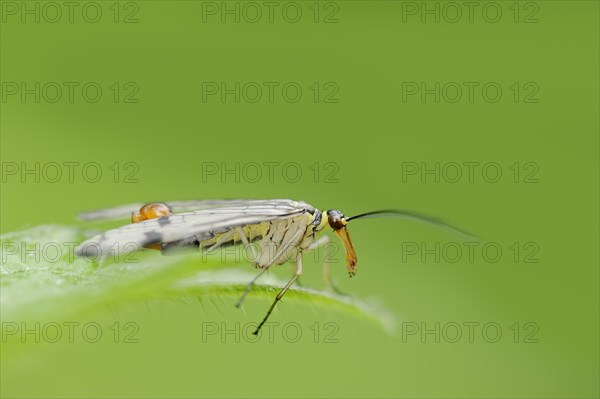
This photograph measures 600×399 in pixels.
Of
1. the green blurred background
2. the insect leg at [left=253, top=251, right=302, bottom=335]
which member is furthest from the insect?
the green blurred background

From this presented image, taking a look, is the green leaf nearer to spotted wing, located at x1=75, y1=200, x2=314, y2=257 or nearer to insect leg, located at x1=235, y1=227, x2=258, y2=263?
spotted wing, located at x1=75, y1=200, x2=314, y2=257

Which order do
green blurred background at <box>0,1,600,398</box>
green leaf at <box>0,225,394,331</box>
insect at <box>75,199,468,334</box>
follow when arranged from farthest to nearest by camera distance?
green blurred background at <box>0,1,600,398</box>, insect at <box>75,199,468,334</box>, green leaf at <box>0,225,394,331</box>

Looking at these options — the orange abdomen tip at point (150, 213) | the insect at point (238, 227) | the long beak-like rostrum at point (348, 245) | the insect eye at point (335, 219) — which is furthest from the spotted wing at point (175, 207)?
the long beak-like rostrum at point (348, 245)

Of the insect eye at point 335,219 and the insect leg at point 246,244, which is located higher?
the insect eye at point 335,219

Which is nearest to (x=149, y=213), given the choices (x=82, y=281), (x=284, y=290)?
(x=284, y=290)

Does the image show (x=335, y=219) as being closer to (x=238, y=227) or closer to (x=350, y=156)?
(x=238, y=227)

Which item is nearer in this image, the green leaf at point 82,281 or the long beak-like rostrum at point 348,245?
the green leaf at point 82,281

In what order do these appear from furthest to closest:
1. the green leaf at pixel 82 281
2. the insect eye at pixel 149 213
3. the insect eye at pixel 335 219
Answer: the insect eye at pixel 335 219 < the insect eye at pixel 149 213 < the green leaf at pixel 82 281

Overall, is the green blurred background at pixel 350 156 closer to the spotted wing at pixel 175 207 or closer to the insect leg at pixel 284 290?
the spotted wing at pixel 175 207

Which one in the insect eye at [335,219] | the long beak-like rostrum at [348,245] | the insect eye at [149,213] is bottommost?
the long beak-like rostrum at [348,245]
